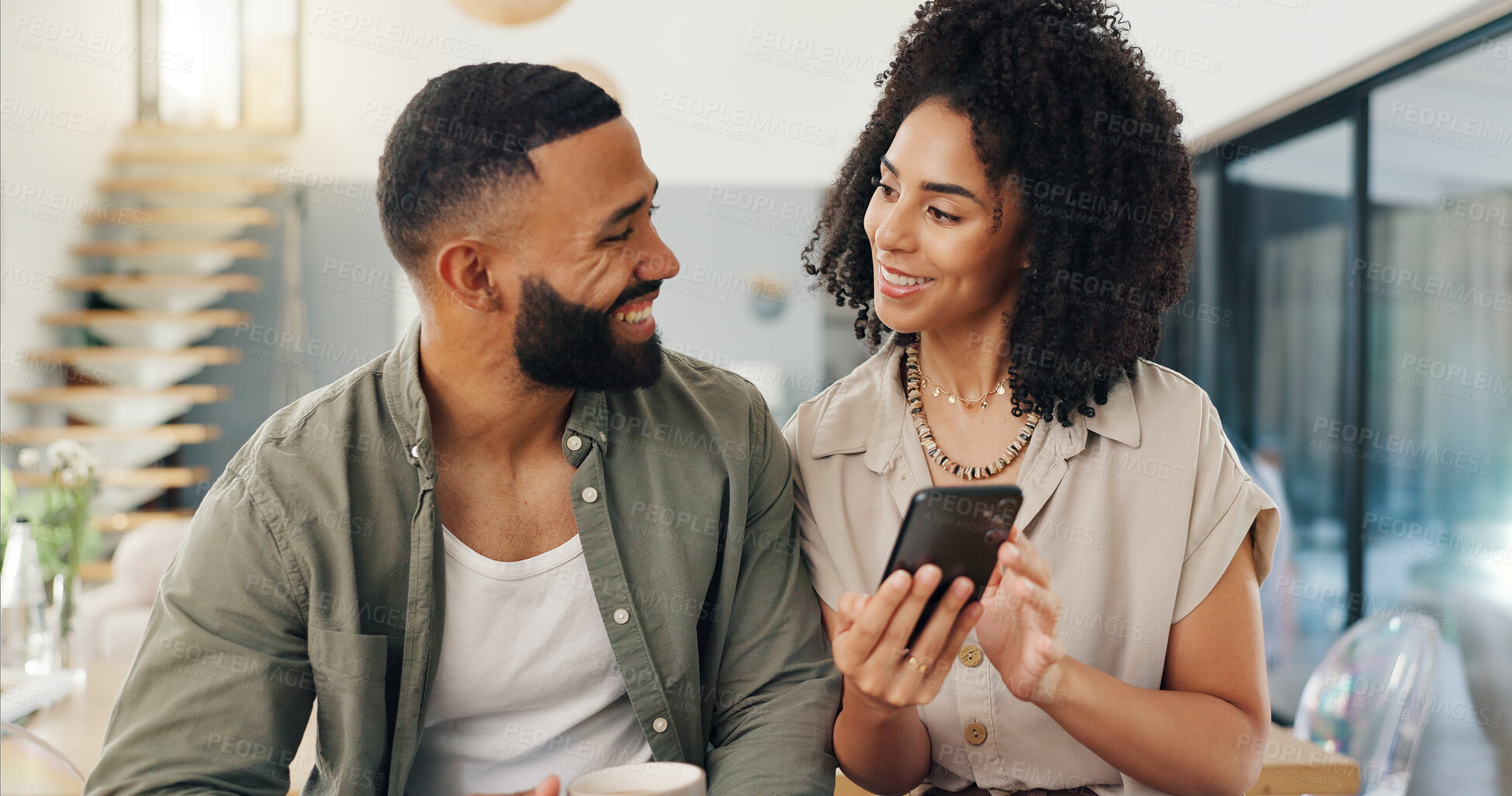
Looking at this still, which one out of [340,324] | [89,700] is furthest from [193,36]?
[89,700]

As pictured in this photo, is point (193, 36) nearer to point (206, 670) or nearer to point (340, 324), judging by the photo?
point (340, 324)

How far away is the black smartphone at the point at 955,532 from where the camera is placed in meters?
1.02

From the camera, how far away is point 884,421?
60.0 inches

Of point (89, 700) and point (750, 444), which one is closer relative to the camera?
point (750, 444)

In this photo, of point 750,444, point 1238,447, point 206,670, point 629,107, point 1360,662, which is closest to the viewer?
point 206,670

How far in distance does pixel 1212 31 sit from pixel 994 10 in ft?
9.41

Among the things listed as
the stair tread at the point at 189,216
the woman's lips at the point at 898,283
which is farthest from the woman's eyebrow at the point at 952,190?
the stair tread at the point at 189,216

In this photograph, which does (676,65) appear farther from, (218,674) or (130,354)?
(218,674)

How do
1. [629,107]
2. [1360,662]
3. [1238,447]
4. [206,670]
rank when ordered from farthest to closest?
1. [629,107]
2. [1238,447]
3. [1360,662]
4. [206,670]

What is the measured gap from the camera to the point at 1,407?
16.3ft

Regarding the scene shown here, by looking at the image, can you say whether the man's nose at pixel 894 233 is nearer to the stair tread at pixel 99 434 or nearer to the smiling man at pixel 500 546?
the smiling man at pixel 500 546

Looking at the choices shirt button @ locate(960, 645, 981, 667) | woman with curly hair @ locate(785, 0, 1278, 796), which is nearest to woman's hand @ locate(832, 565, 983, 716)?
woman with curly hair @ locate(785, 0, 1278, 796)

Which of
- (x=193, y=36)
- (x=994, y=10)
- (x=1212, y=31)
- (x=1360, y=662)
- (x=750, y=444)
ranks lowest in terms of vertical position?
(x=1360, y=662)

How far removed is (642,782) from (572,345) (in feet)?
1.78
